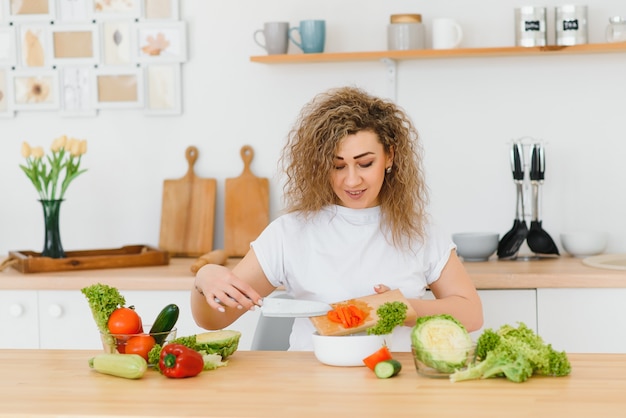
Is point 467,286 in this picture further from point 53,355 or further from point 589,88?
point 589,88

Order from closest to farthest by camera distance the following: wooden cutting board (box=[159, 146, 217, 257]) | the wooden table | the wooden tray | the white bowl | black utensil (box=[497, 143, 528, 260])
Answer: the wooden table, the white bowl, the wooden tray, black utensil (box=[497, 143, 528, 260]), wooden cutting board (box=[159, 146, 217, 257])

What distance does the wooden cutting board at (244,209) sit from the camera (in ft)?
12.1

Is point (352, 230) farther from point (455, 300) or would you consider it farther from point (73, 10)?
point (73, 10)

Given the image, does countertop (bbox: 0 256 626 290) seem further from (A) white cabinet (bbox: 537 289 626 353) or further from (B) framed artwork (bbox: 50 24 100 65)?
(B) framed artwork (bbox: 50 24 100 65)

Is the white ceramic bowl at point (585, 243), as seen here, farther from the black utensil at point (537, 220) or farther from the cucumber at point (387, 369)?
the cucumber at point (387, 369)

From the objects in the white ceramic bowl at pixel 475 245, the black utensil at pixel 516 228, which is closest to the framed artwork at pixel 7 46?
the white ceramic bowl at pixel 475 245

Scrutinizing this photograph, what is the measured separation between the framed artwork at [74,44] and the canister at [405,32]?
117 centimetres

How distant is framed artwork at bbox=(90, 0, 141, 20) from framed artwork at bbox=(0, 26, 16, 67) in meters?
0.35

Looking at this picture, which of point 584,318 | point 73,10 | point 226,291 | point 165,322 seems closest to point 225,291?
point 226,291

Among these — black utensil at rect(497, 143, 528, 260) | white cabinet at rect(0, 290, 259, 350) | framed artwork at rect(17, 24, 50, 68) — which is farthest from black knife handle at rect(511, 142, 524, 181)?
framed artwork at rect(17, 24, 50, 68)

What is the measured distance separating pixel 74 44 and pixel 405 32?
1321 mm

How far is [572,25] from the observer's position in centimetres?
341

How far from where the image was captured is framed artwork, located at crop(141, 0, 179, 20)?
3748mm

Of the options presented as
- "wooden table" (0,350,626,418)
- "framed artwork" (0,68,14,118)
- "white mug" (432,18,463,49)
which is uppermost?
"white mug" (432,18,463,49)
